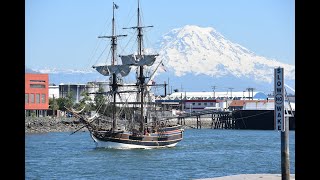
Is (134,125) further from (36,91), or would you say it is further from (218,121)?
(218,121)

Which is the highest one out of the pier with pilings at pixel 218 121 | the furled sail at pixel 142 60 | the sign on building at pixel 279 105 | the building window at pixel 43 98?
the furled sail at pixel 142 60

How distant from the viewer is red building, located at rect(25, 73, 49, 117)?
378ft

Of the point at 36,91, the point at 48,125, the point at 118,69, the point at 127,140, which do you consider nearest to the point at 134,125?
the point at 127,140

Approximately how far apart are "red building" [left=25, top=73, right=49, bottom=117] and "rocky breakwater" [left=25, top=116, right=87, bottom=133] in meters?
2.09

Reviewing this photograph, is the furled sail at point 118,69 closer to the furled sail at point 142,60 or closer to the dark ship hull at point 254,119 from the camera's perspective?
the furled sail at point 142,60

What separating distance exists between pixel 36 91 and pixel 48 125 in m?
6.64

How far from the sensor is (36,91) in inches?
4577

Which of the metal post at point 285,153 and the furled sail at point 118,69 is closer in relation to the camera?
the metal post at point 285,153

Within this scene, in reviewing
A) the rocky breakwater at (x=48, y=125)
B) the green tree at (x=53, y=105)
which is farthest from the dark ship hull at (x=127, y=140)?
the green tree at (x=53, y=105)

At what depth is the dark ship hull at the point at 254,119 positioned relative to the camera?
138000 mm

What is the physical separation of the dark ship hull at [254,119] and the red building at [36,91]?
126ft

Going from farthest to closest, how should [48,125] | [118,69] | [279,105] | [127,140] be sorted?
[48,125], [118,69], [127,140], [279,105]
